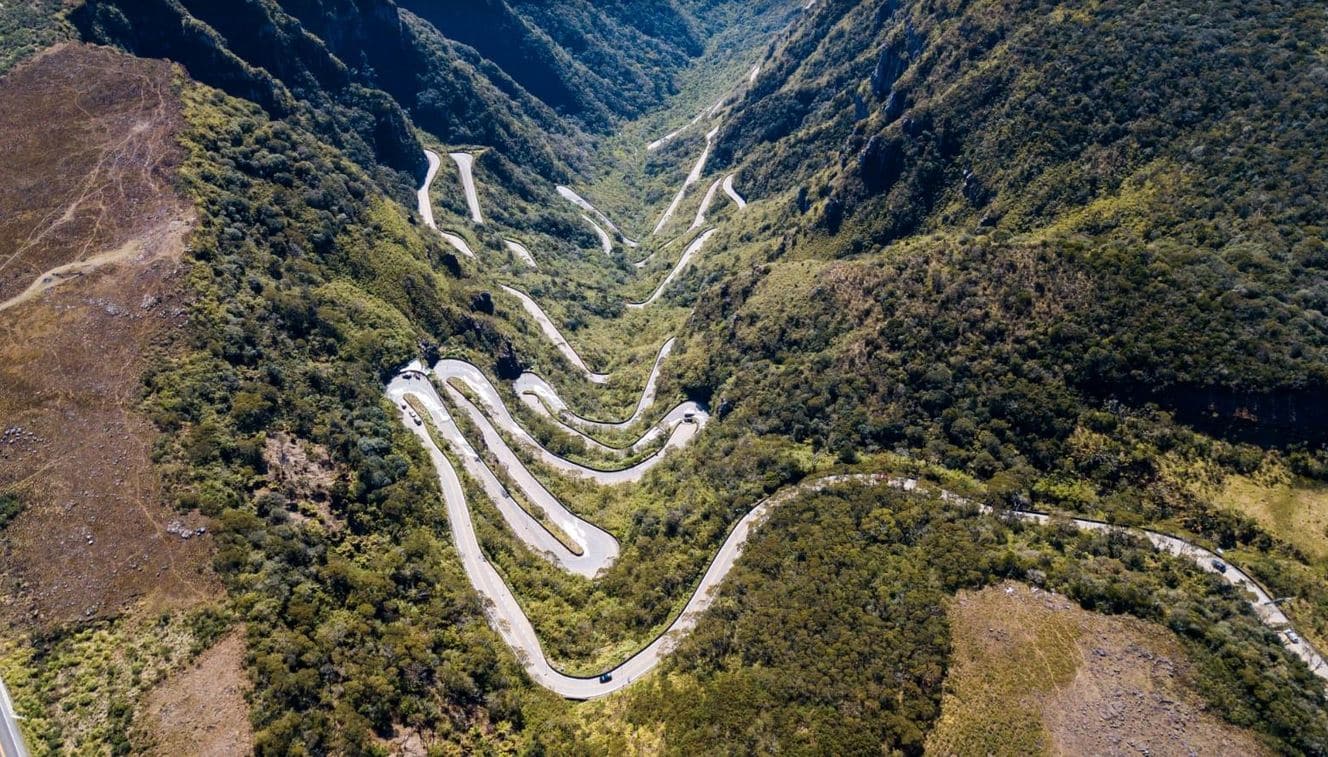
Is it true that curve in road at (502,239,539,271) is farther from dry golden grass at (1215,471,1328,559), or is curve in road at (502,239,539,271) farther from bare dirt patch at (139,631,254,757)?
dry golden grass at (1215,471,1328,559)

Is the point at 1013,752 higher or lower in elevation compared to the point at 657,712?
higher

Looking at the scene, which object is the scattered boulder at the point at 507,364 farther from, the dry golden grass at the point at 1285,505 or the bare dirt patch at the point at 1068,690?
the dry golden grass at the point at 1285,505

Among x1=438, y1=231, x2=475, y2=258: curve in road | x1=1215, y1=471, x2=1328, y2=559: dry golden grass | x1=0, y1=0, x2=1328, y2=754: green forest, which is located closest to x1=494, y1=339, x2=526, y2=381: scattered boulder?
x1=0, y1=0, x2=1328, y2=754: green forest

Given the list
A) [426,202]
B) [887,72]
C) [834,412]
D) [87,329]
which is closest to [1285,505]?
[834,412]

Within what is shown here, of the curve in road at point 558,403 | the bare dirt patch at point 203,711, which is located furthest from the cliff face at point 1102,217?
the bare dirt patch at point 203,711

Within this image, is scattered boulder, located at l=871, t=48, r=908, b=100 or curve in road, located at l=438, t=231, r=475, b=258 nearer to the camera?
scattered boulder, located at l=871, t=48, r=908, b=100

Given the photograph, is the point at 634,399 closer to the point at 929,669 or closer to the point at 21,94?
the point at 929,669

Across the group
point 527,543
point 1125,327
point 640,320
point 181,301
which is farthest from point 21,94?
point 1125,327

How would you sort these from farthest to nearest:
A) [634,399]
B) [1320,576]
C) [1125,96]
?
[634,399], [1125,96], [1320,576]
